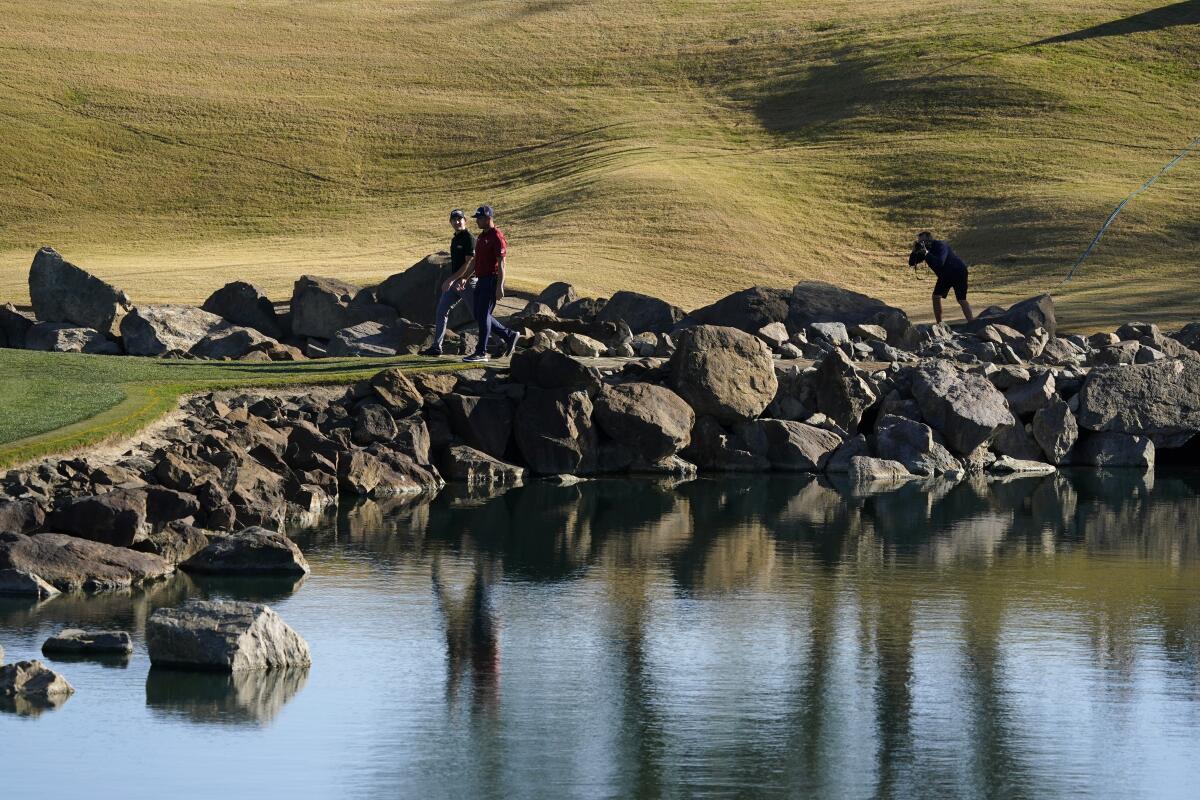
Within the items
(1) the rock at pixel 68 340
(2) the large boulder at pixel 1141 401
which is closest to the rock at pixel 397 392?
(1) the rock at pixel 68 340

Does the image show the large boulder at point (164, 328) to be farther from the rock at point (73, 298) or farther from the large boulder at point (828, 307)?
the large boulder at point (828, 307)

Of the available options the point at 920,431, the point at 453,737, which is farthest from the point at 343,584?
the point at 920,431

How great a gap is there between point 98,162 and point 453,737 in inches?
2141

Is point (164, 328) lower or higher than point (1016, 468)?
higher

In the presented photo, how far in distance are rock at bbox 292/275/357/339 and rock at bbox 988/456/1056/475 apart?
488 inches

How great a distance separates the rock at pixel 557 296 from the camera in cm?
3603

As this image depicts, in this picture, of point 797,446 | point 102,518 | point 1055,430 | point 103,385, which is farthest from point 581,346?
point 102,518

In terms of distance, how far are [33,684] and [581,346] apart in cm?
1748

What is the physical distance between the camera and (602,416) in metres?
26.0

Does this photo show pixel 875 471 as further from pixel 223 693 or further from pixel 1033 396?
pixel 223 693

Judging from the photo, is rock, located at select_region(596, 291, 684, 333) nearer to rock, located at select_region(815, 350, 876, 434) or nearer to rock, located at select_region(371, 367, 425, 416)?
rock, located at select_region(815, 350, 876, 434)

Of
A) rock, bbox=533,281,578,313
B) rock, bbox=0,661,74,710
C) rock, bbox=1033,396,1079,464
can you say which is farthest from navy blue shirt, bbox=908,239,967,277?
rock, bbox=0,661,74,710

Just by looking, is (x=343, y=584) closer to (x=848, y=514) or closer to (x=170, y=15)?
(x=848, y=514)

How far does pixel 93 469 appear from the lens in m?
18.4
